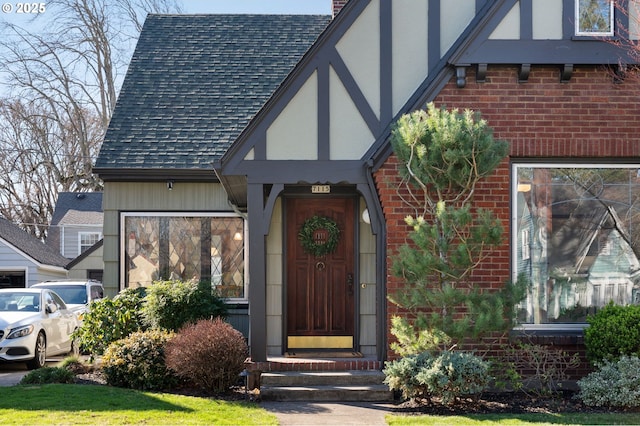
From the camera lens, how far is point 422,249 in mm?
9672

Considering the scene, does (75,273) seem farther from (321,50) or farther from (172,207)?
(321,50)

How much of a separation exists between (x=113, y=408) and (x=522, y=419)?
4474 millimetres

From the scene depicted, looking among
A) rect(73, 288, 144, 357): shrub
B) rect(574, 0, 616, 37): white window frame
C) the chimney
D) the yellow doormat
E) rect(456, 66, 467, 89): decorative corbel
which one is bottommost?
the yellow doormat

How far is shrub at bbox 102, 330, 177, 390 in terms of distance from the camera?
10.3 m

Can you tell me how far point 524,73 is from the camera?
10367 millimetres

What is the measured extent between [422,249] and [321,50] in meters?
3.08

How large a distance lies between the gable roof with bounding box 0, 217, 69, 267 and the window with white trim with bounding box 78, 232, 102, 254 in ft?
15.8

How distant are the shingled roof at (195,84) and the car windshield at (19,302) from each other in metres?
3.03

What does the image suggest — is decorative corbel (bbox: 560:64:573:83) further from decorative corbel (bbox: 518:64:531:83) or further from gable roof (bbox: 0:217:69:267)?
gable roof (bbox: 0:217:69:267)

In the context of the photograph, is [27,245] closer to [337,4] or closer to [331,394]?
[337,4]

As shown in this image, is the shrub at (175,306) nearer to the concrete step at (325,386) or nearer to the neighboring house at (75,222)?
the concrete step at (325,386)

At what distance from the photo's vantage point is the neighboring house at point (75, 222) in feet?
123

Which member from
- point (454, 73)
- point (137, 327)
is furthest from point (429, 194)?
point (137, 327)

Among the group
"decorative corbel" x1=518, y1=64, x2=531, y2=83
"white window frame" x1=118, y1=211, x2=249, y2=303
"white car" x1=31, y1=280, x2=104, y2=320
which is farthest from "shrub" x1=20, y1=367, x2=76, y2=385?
"white car" x1=31, y1=280, x2=104, y2=320
